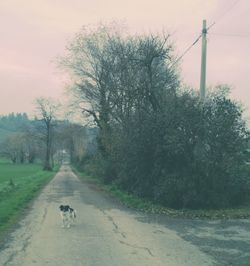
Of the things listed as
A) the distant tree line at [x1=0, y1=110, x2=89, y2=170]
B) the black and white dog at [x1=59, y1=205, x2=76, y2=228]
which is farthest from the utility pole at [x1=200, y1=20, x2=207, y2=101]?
the distant tree line at [x1=0, y1=110, x2=89, y2=170]

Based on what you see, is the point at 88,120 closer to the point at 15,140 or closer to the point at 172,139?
the point at 172,139

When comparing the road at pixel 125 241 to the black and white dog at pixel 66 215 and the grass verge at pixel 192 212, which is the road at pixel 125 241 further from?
the grass verge at pixel 192 212

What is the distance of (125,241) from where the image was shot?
12109mm

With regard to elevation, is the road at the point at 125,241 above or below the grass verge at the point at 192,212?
below

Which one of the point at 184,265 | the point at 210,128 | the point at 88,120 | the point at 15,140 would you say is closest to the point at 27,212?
the point at 210,128

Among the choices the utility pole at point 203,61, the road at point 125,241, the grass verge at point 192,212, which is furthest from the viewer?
the utility pole at point 203,61

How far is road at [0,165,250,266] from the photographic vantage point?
9844 mm

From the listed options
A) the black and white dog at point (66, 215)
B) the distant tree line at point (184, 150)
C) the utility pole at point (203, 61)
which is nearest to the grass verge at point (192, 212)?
the distant tree line at point (184, 150)

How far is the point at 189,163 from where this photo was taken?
20.0 meters

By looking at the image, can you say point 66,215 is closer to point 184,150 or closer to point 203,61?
point 184,150

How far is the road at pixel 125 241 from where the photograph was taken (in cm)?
984

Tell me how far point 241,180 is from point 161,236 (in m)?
7.97

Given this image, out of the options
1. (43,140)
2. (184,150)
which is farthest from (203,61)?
(43,140)

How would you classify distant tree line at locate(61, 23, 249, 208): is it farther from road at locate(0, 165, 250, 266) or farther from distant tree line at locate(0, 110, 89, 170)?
distant tree line at locate(0, 110, 89, 170)
